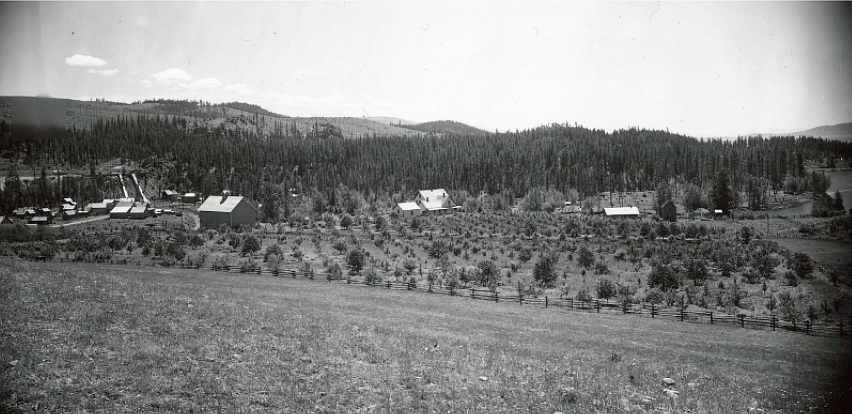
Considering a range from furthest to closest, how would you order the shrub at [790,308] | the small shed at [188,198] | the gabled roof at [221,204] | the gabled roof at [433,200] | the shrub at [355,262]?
1. the small shed at [188,198]
2. the gabled roof at [433,200]
3. the gabled roof at [221,204]
4. the shrub at [355,262]
5. the shrub at [790,308]

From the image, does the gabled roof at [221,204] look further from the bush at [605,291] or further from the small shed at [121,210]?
the bush at [605,291]

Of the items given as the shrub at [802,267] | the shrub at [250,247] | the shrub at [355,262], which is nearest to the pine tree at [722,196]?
the shrub at [802,267]

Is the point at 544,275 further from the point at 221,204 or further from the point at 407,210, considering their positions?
the point at 407,210

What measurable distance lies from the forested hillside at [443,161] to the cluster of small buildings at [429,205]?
66.6 ft

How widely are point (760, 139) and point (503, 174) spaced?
9982cm

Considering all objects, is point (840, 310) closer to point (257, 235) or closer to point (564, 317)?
point (564, 317)

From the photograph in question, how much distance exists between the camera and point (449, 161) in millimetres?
145750

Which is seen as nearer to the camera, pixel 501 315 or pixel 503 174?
Result: pixel 501 315

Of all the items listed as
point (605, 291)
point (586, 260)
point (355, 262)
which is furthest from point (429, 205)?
point (605, 291)

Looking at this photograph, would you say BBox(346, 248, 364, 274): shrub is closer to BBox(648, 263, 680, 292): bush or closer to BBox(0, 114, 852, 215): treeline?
BBox(648, 263, 680, 292): bush

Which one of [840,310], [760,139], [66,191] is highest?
[760,139]

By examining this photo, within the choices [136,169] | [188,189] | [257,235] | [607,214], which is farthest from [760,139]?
[136,169]

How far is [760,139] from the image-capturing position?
167875 mm

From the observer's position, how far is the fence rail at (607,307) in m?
25.4
